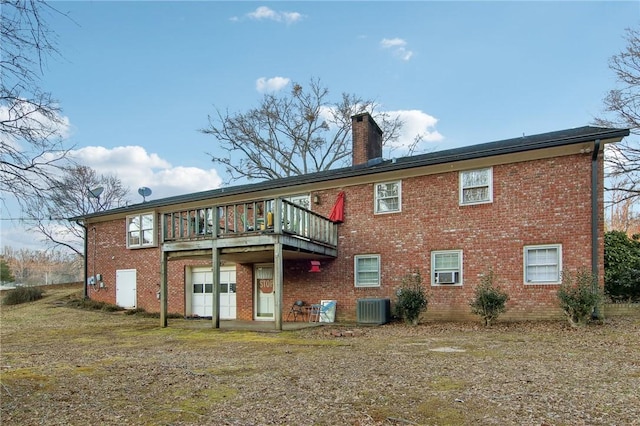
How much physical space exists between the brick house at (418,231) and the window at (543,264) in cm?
3

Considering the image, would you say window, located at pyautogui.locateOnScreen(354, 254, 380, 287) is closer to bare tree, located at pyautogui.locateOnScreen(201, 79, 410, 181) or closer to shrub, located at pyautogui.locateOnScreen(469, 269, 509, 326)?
shrub, located at pyautogui.locateOnScreen(469, 269, 509, 326)

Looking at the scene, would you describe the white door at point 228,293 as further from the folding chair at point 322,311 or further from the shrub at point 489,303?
the shrub at point 489,303

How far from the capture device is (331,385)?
18.5 ft

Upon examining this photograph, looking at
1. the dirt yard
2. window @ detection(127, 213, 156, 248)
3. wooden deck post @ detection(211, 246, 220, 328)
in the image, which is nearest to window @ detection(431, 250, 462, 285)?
the dirt yard

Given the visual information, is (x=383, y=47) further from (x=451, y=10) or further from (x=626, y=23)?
(x=626, y=23)

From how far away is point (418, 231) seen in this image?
1360 centimetres

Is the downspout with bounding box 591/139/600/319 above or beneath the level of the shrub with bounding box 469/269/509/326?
above

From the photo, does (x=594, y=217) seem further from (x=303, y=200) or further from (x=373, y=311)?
(x=303, y=200)

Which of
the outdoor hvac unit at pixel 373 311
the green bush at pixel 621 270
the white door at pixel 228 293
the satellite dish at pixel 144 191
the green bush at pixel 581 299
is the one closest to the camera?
the green bush at pixel 581 299

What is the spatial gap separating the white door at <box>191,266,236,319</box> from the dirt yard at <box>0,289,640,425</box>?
21.5 ft

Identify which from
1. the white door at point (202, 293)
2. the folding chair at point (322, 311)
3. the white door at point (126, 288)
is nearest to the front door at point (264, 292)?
the folding chair at point (322, 311)

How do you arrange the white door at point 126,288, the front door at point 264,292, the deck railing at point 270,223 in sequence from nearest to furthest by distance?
the deck railing at point 270,223
the front door at point 264,292
the white door at point 126,288

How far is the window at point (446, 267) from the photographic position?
12930 mm

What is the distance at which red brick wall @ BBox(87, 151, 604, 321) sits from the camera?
11.6 metres
